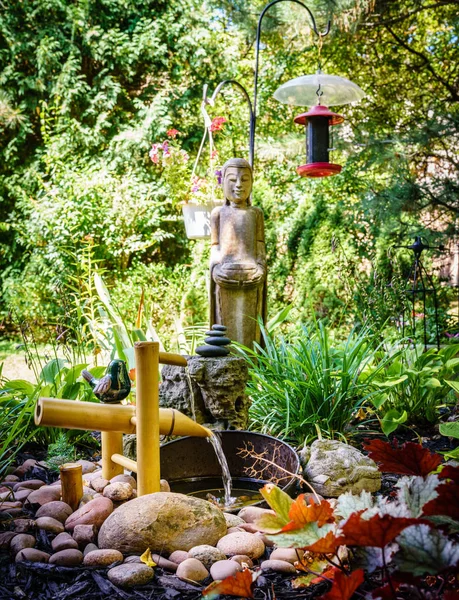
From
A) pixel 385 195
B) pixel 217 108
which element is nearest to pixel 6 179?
pixel 217 108

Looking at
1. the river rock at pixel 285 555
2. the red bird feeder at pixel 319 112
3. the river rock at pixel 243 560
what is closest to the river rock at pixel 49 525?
the river rock at pixel 243 560

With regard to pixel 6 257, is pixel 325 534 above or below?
below

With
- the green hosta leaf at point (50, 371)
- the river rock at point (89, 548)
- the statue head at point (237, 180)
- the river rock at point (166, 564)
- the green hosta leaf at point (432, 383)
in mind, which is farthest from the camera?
the statue head at point (237, 180)

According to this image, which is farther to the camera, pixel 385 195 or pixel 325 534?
pixel 385 195

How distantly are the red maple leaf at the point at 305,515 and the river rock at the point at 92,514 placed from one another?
95 cm

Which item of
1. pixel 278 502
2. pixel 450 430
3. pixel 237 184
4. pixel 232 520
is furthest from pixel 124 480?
pixel 237 184

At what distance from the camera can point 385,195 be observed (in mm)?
6590

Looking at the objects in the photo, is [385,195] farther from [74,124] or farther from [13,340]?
[13,340]

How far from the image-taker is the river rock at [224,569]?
1.64 meters

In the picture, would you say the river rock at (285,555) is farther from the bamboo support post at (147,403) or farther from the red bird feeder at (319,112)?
the red bird feeder at (319,112)

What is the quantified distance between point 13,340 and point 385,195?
20.2ft

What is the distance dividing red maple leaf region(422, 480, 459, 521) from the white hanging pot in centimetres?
466

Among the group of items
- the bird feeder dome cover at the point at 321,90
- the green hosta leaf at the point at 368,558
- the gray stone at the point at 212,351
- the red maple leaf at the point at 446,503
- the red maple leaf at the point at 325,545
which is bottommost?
the green hosta leaf at the point at 368,558

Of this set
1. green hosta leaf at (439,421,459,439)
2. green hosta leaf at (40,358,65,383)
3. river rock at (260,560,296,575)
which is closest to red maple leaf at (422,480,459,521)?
river rock at (260,560,296,575)
